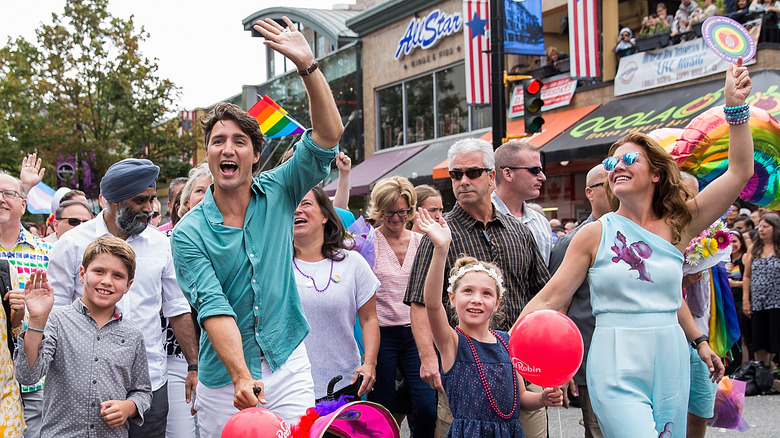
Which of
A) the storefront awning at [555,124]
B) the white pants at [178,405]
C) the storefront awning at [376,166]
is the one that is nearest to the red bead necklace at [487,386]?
the white pants at [178,405]

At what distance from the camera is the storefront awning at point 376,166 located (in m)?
21.3

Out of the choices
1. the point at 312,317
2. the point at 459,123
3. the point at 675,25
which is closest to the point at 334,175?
the point at 459,123

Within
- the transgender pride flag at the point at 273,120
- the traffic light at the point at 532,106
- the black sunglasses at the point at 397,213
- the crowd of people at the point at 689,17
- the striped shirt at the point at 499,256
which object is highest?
the crowd of people at the point at 689,17

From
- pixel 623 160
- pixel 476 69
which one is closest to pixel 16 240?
pixel 623 160

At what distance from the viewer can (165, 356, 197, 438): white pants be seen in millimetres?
4434

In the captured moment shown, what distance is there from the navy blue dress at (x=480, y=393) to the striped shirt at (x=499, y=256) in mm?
355

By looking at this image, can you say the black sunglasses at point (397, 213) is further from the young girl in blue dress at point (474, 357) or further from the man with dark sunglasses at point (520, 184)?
the young girl in blue dress at point (474, 357)

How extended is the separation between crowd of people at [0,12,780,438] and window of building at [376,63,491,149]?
48.3 feet

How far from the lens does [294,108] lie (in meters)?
27.4

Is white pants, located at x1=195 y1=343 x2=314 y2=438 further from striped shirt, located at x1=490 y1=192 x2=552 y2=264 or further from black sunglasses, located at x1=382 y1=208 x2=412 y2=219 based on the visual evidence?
black sunglasses, located at x1=382 y1=208 x2=412 y2=219

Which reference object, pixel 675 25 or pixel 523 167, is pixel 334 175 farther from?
pixel 523 167

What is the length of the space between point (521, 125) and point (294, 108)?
12023 mm

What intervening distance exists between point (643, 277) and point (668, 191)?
0.49 meters

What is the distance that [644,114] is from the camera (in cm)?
1390
